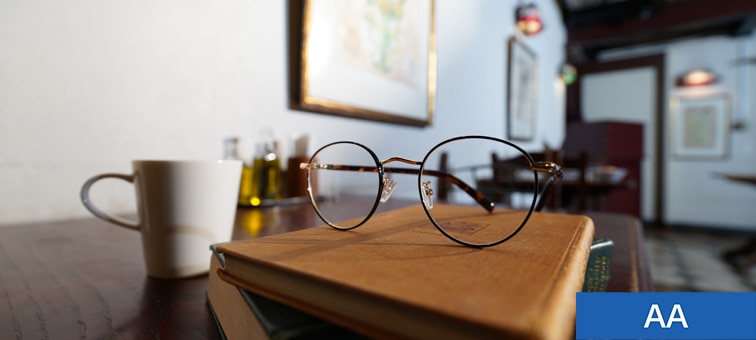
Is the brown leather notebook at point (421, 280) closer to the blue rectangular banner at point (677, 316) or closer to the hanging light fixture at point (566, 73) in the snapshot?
the blue rectangular banner at point (677, 316)

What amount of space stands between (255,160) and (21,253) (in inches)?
17.3

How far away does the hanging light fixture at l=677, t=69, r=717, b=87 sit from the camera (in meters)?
4.38

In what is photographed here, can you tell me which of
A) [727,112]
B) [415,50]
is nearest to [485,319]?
[415,50]

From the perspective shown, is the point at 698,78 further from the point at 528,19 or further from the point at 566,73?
the point at 528,19

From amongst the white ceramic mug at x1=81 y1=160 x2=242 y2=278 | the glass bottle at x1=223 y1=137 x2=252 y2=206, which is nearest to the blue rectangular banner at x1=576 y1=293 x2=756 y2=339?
the white ceramic mug at x1=81 y1=160 x2=242 y2=278

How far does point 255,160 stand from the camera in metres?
0.84

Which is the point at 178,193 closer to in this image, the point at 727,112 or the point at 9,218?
the point at 9,218

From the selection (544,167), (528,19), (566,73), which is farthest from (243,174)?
(566,73)

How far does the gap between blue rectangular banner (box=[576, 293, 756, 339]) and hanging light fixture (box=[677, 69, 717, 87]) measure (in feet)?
18.2

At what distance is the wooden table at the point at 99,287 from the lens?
25cm

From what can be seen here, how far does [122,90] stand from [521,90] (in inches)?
101

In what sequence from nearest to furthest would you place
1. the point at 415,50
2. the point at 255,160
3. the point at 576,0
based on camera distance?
the point at 255,160, the point at 415,50, the point at 576,0

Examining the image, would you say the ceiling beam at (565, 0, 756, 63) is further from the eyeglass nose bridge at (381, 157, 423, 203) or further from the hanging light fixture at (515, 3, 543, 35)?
the eyeglass nose bridge at (381, 157, 423, 203)

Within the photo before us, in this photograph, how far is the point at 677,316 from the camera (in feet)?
0.79
